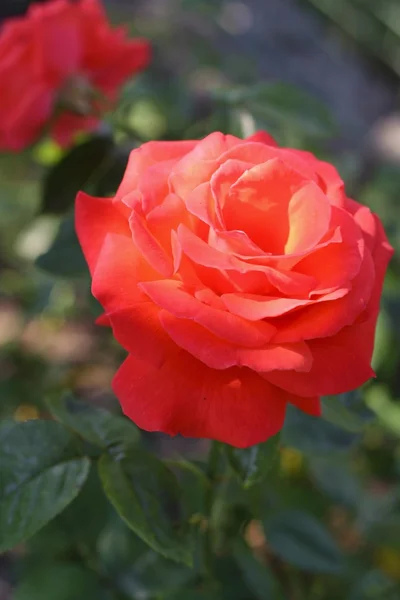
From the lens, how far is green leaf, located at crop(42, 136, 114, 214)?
33.2 inches

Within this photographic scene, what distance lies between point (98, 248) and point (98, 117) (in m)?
0.42

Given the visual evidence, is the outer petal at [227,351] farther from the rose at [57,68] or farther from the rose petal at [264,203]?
the rose at [57,68]

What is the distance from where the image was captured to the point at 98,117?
87 cm

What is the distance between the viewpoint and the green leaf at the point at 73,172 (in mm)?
842

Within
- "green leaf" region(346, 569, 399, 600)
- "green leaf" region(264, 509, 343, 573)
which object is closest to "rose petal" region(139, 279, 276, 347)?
"green leaf" region(264, 509, 343, 573)

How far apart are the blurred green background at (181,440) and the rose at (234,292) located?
18cm

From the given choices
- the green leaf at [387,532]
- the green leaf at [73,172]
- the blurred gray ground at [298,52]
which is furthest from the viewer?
the blurred gray ground at [298,52]

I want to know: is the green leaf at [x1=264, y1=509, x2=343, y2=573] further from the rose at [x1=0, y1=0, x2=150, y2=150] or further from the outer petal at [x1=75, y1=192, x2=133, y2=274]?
the rose at [x1=0, y1=0, x2=150, y2=150]

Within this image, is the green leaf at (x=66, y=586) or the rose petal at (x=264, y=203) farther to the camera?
the green leaf at (x=66, y=586)

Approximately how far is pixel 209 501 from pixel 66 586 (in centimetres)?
22

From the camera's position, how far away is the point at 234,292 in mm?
445

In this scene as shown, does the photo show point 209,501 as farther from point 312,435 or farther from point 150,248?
point 150,248

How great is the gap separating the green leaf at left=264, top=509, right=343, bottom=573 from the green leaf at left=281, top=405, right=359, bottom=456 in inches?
4.8

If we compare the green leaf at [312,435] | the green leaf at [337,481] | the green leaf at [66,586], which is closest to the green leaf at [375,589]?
the green leaf at [337,481]
